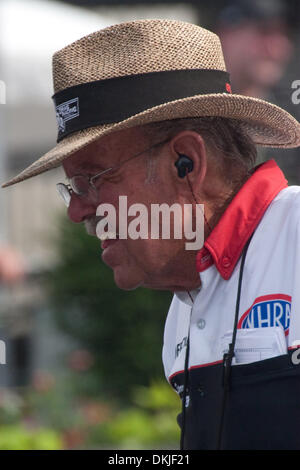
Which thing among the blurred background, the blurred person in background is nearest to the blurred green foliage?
the blurred background

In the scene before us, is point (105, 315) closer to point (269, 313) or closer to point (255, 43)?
point (255, 43)

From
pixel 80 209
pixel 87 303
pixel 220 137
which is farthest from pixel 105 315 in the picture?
pixel 220 137

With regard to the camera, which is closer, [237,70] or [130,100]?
[130,100]

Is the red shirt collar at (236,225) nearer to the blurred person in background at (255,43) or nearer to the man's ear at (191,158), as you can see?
the man's ear at (191,158)

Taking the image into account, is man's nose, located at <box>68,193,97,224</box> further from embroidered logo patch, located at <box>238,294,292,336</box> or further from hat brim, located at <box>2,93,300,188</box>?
embroidered logo patch, located at <box>238,294,292,336</box>

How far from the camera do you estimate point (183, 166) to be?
83.5 inches

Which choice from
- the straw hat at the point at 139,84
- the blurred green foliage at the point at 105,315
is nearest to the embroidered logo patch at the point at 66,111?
the straw hat at the point at 139,84

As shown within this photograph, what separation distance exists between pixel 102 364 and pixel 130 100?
13.2 feet

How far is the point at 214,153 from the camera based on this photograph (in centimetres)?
217

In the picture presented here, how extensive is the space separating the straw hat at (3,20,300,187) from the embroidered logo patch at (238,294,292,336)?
0.52m

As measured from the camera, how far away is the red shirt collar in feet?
6.78

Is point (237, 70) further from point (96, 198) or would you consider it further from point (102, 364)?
point (96, 198)

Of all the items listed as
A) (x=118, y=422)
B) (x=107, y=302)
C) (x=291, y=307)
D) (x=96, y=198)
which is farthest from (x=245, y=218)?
(x=107, y=302)

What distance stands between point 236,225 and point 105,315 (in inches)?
156
